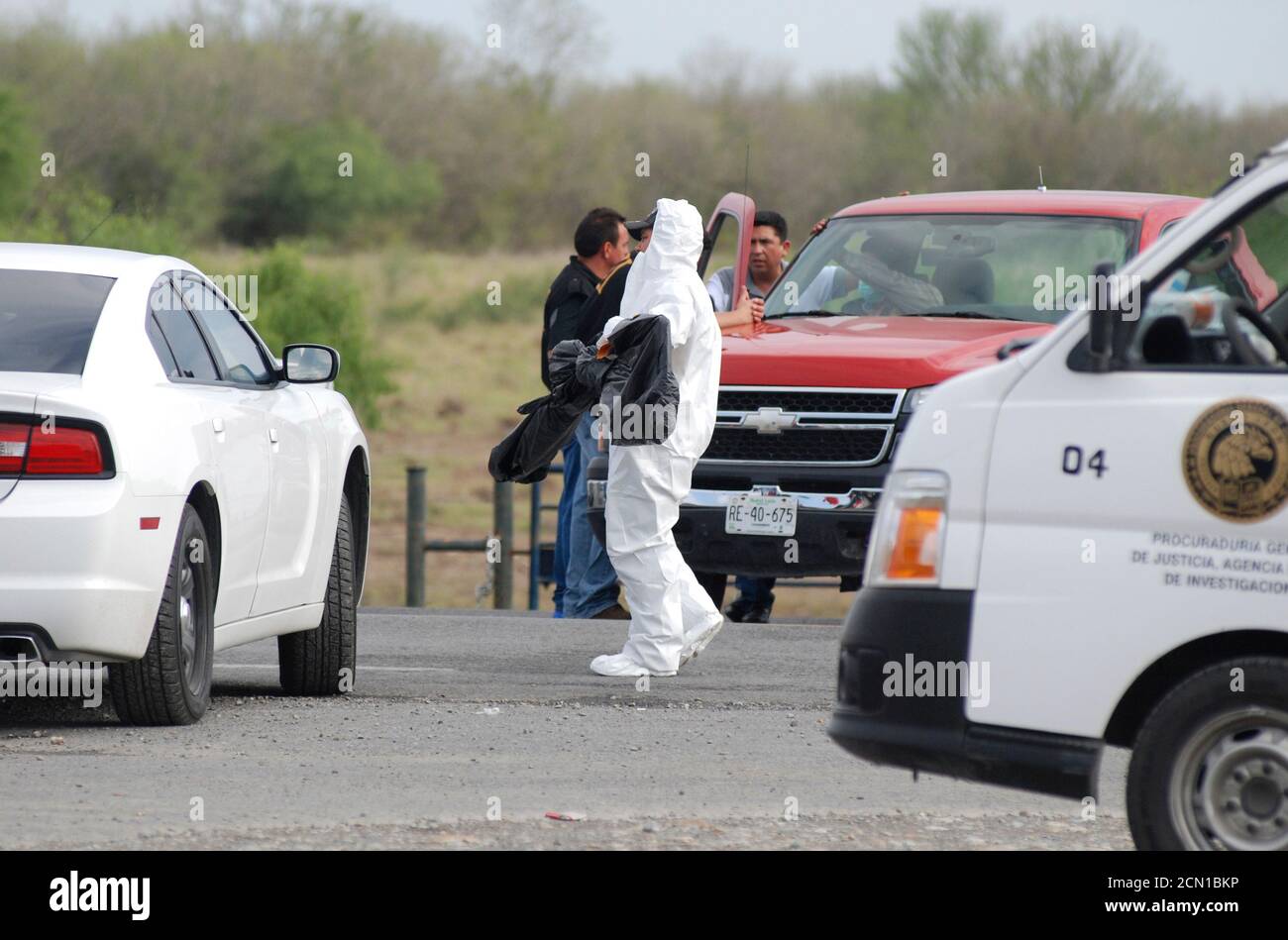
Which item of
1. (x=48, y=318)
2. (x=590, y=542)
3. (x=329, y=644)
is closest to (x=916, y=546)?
(x=48, y=318)

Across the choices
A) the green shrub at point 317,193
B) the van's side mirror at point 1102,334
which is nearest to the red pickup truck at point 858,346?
the van's side mirror at point 1102,334

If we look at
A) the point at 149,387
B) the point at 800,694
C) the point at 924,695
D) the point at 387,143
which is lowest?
the point at 800,694

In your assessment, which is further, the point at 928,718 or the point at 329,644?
the point at 329,644

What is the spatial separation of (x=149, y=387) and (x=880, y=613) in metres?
3.13

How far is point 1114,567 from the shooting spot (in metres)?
5.29

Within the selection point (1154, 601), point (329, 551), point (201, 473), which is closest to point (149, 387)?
point (201, 473)

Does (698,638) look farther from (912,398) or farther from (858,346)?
(858,346)

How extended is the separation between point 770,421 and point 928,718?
5.46m


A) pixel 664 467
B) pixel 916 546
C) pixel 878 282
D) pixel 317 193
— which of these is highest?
pixel 317 193

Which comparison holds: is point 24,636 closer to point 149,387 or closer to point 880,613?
point 149,387

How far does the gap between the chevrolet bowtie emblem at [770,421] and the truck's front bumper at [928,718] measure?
16.9 ft

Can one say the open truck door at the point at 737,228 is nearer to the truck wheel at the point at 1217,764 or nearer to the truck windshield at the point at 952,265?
the truck windshield at the point at 952,265

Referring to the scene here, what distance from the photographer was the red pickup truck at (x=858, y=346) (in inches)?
423
